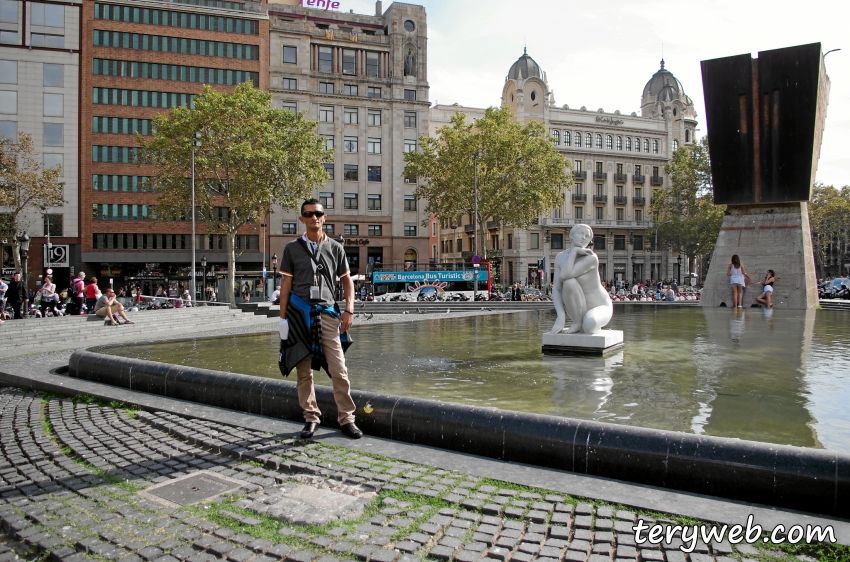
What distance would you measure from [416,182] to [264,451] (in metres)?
55.2

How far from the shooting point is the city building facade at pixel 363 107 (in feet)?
183

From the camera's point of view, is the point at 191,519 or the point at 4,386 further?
the point at 4,386

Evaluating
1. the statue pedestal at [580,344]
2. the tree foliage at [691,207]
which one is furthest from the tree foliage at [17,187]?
the tree foliage at [691,207]

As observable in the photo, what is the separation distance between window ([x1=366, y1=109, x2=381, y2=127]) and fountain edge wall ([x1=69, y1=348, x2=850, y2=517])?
54.4m

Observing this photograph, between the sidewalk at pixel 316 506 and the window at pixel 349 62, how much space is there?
5671 centimetres

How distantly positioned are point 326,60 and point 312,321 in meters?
56.8

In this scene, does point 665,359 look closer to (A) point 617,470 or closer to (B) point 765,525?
(A) point 617,470

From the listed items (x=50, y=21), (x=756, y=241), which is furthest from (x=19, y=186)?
(x=756, y=241)

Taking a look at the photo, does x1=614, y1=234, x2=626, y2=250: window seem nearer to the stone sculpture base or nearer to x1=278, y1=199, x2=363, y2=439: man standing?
the stone sculpture base

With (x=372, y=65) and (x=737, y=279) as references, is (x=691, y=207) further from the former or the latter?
(x=737, y=279)

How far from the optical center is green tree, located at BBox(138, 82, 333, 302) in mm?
35344

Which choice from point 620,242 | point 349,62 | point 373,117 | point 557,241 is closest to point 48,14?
point 349,62

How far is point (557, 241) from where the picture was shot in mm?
69938

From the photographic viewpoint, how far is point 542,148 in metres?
46.0
